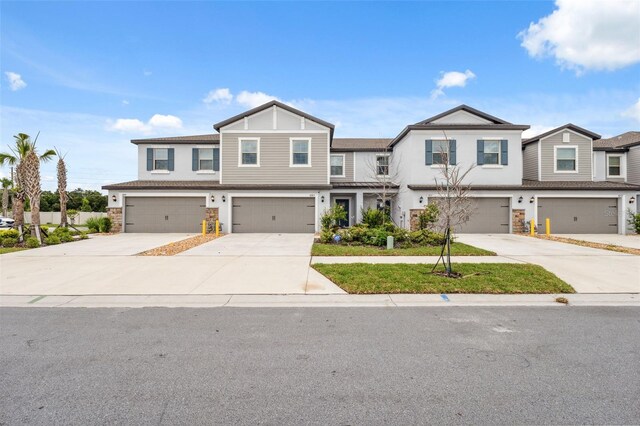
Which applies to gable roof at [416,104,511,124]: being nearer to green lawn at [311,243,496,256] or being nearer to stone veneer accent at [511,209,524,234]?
stone veneer accent at [511,209,524,234]

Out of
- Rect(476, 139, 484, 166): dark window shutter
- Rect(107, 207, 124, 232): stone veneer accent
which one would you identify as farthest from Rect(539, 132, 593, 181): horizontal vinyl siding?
Rect(107, 207, 124, 232): stone veneer accent

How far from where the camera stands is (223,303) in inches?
228

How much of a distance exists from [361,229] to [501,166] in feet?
32.7

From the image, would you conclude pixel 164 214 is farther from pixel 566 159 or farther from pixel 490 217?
pixel 566 159

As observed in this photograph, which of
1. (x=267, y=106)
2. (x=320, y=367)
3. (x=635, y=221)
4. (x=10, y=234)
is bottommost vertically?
(x=320, y=367)

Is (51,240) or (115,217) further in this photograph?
(115,217)

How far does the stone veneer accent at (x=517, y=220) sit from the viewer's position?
18.2 metres

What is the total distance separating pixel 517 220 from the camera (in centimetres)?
1827

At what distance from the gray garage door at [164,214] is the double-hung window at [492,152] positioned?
1605 centimetres

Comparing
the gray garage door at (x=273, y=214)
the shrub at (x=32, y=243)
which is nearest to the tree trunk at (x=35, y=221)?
the shrub at (x=32, y=243)

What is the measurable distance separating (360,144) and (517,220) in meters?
11.4

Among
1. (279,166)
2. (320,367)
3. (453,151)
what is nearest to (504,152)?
(453,151)

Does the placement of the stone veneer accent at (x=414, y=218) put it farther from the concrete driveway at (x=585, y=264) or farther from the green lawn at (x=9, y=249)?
the green lawn at (x=9, y=249)

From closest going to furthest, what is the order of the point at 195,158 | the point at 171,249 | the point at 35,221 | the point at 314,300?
the point at 314,300
the point at 171,249
the point at 35,221
the point at 195,158
